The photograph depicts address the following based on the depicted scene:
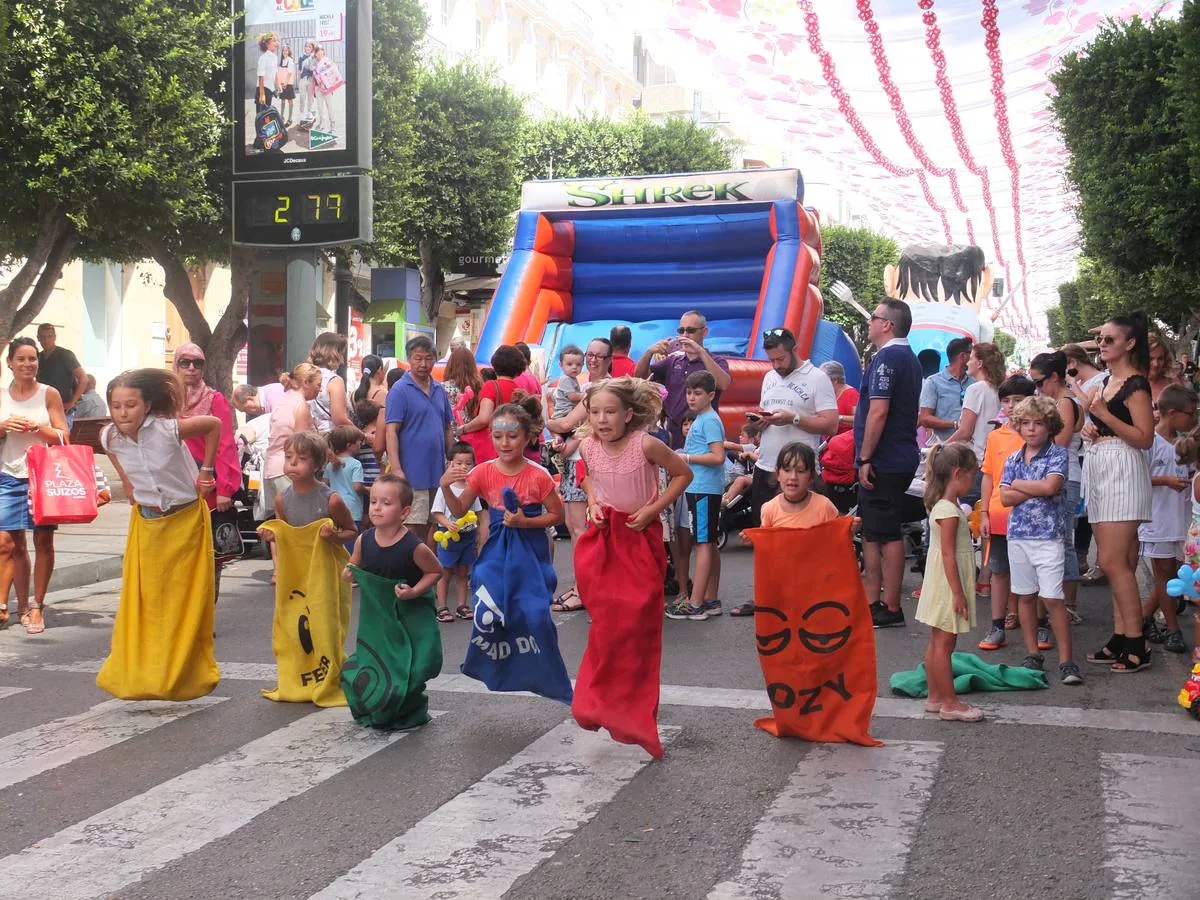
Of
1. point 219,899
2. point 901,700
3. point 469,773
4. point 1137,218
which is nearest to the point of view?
point 219,899

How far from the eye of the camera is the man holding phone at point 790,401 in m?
9.20

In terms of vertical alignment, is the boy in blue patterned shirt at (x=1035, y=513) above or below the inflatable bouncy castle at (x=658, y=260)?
below

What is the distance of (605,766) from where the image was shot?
212 inches

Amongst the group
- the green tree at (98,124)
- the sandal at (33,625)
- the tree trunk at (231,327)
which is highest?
the green tree at (98,124)

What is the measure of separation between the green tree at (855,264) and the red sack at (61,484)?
49.8 metres

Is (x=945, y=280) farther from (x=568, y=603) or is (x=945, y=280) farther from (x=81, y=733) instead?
(x=81, y=733)

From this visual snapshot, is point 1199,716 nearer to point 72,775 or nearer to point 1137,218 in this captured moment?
point 72,775

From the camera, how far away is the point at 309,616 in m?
6.43

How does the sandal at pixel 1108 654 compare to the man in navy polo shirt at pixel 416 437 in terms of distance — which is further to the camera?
the man in navy polo shirt at pixel 416 437

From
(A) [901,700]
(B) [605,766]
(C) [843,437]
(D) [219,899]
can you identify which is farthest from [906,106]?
(D) [219,899]

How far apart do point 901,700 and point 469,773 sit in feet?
7.49

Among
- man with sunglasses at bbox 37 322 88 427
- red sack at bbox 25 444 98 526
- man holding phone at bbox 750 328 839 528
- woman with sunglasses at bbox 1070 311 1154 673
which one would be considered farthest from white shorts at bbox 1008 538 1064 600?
man with sunglasses at bbox 37 322 88 427

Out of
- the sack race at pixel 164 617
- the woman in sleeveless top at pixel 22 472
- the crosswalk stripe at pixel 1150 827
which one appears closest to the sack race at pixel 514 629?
the sack race at pixel 164 617

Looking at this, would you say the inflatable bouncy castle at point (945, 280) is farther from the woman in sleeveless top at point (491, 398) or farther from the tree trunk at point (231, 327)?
the woman in sleeveless top at point (491, 398)
